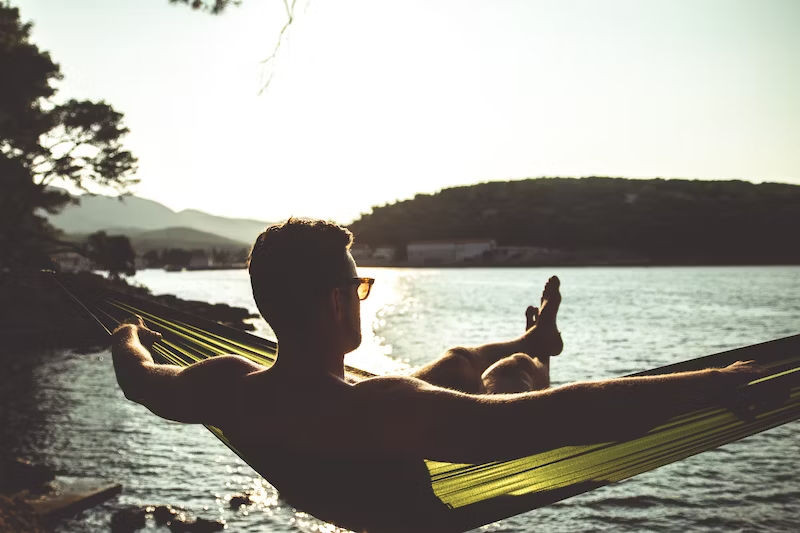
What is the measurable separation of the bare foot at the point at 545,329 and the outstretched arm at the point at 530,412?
2088 millimetres

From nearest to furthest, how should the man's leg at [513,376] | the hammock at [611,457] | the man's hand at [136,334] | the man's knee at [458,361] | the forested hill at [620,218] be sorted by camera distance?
the hammock at [611,457], the man's hand at [136,334], the man's knee at [458,361], the man's leg at [513,376], the forested hill at [620,218]

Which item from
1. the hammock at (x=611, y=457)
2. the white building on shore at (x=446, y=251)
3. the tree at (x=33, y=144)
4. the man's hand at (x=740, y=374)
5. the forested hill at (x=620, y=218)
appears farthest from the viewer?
the white building on shore at (x=446, y=251)

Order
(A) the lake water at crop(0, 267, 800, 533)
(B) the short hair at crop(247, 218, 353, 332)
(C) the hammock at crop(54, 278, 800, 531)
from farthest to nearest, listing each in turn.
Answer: (A) the lake water at crop(0, 267, 800, 533), (C) the hammock at crop(54, 278, 800, 531), (B) the short hair at crop(247, 218, 353, 332)

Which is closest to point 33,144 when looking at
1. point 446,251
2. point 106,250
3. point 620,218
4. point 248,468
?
point 106,250

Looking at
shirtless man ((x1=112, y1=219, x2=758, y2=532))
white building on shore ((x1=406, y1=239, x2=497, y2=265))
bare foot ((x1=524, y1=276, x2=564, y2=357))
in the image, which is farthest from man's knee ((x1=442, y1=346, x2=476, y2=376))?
white building on shore ((x1=406, y1=239, x2=497, y2=265))

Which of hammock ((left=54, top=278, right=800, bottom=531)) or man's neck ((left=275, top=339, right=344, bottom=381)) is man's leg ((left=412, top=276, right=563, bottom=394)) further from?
man's neck ((left=275, top=339, right=344, bottom=381))

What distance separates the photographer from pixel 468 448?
1367mm

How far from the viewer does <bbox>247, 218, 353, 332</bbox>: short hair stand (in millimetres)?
1498

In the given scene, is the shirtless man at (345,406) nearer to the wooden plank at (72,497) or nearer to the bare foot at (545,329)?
the bare foot at (545,329)

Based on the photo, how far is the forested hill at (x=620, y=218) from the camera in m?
Result: 72.3

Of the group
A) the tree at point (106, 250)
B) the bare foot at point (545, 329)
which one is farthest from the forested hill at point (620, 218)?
the bare foot at point (545, 329)

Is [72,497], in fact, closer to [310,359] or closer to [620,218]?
[310,359]

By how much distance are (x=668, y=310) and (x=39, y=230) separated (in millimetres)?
35022

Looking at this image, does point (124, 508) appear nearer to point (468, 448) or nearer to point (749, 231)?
point (468, 448)
